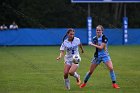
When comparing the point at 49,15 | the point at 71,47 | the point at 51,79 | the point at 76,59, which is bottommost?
the point at 49,15

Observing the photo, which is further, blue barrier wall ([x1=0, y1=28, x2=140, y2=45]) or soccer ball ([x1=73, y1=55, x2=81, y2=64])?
blue barrier wall ([x1=0, y1=28, x2=140, y2=45])

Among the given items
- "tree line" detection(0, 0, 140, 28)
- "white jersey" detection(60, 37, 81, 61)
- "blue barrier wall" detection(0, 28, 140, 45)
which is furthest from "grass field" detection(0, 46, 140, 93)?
"tree line" detection(0, 0, 140, 28)

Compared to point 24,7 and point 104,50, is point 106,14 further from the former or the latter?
point 104,50

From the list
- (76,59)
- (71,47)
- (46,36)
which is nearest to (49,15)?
(46,36)

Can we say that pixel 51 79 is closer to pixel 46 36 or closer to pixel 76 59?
pixel 76 59

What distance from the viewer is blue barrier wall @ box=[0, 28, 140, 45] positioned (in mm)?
45906

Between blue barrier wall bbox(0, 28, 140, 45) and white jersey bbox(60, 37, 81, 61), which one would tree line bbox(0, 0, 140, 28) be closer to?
blue barrier wall bbox(0, 28, 140, 45)

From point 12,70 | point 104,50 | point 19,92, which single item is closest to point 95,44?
point 104,50

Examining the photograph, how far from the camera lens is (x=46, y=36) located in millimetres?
46594

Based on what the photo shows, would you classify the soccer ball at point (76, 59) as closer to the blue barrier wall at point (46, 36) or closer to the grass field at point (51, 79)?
the grass field at point (51, 79)

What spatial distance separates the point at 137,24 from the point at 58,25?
884cm

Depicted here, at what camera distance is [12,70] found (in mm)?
23062

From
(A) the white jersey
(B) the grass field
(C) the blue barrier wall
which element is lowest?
(C) the blue barrier wall

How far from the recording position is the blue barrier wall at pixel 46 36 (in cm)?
4591
